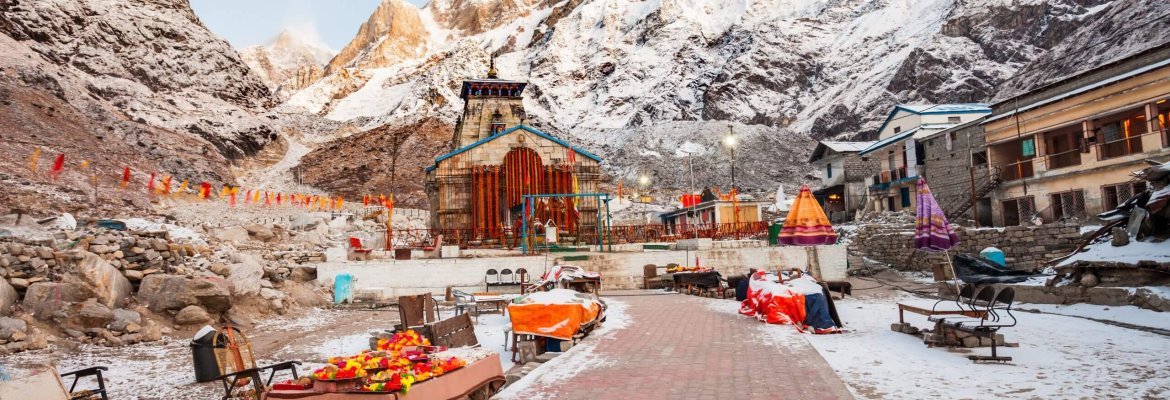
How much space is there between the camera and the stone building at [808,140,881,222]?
40.8 meters

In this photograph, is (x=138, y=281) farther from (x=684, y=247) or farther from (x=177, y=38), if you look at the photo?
(x=177, y=38)

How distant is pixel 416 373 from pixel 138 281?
10.9m

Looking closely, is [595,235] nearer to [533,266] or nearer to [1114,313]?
[533,266]

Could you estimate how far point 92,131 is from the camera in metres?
57.5

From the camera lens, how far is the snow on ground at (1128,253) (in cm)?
1138

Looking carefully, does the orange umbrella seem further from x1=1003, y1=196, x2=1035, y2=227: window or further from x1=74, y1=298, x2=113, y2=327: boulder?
x1=1003, y1=196, x2=1035, y2=227: window

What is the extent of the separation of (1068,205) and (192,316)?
27.4 meters

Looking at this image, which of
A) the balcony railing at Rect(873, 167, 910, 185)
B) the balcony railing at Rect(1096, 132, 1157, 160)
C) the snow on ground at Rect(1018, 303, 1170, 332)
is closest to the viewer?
the snow on ground at Rect(1018, 303, 1170, 332)

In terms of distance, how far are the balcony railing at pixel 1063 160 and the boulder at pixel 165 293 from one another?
27.3 metres

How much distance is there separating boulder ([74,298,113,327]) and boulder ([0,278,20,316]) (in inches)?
35.1

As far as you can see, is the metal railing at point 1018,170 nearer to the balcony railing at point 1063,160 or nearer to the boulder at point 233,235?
the balcony railing at point 1063,160

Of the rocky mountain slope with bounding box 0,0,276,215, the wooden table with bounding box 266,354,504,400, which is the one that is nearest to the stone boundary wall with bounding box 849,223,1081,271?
the wooden table with bounding box 266,354,504,400

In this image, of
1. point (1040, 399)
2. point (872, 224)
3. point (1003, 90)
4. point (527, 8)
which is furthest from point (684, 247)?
point (527, 8)

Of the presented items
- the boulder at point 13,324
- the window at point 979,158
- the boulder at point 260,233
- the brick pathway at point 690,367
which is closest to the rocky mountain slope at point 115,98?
the boulder at point 260,233
